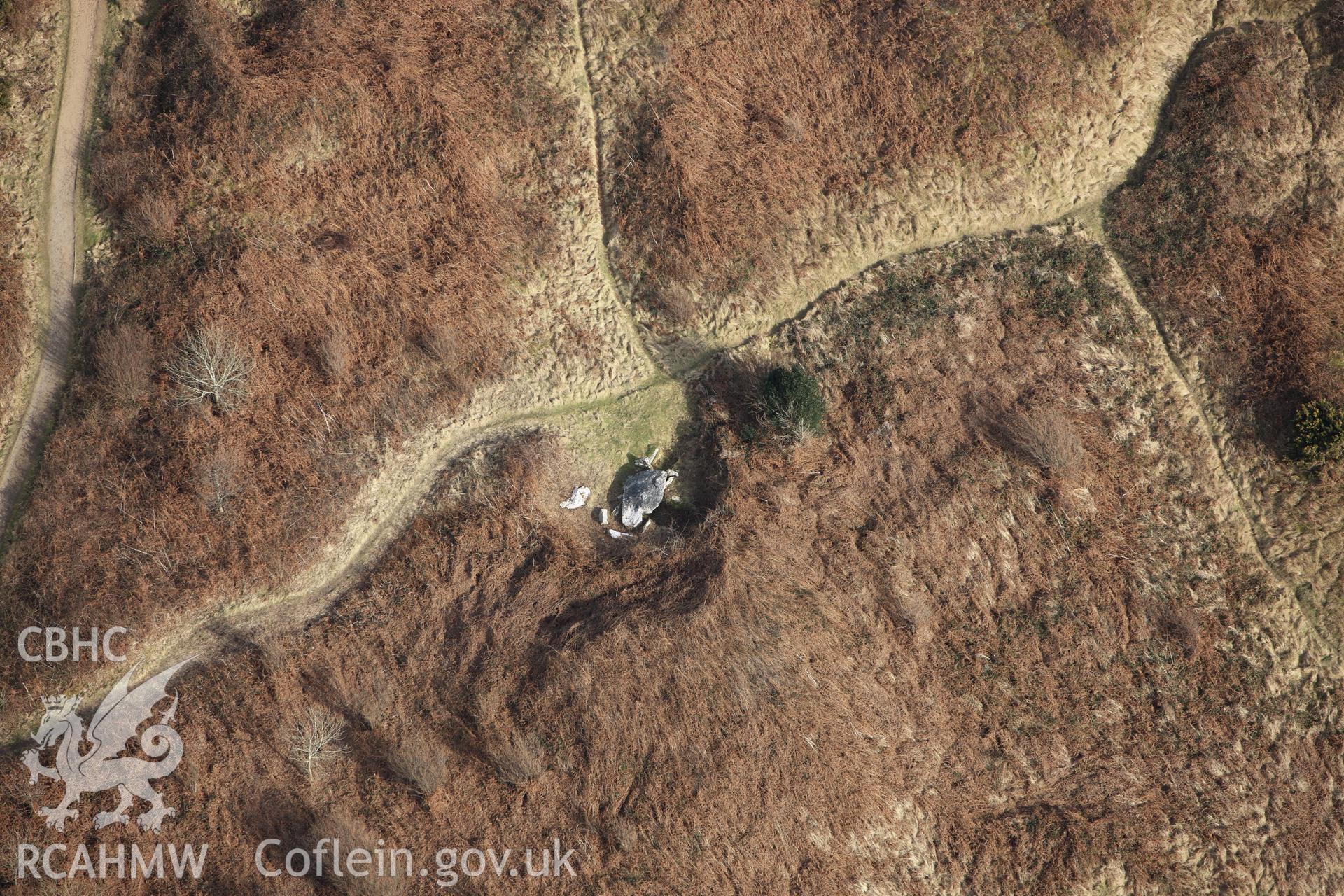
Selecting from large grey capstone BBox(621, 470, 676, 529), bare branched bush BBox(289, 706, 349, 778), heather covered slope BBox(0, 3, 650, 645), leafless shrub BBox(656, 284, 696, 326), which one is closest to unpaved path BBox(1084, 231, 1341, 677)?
leafless shrub BBox(656, 284, 696, 326)

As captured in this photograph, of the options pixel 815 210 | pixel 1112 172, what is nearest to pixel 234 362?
pixel 815 210

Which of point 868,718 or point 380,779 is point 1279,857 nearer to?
point 868,718

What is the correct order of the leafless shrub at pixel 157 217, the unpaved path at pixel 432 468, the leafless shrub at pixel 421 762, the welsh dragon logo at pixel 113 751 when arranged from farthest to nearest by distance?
1. the leafless shrub at pixel 157 217
2. the unpaved path at pixel 432 468
3. the welsh dragon logo at pixel 113 751
4. the leafless shrub at pixel 421 762

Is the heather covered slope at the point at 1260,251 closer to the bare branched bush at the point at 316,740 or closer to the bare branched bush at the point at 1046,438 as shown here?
the bare branched bush at the point at 1046,438

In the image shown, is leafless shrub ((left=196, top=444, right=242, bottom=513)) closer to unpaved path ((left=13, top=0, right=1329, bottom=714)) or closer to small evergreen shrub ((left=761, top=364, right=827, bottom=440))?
unpaved path ((left=13, top=0, right=1329, bottom=714))

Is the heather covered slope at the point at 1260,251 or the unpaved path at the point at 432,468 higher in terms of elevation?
the heather covered slope at the point at 1260,251

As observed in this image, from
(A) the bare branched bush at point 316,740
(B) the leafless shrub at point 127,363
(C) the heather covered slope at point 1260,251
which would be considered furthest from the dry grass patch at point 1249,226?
(B) the leafless shrub at point 127,363

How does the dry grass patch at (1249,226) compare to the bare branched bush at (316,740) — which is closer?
the bare branched bush at (316,740)
